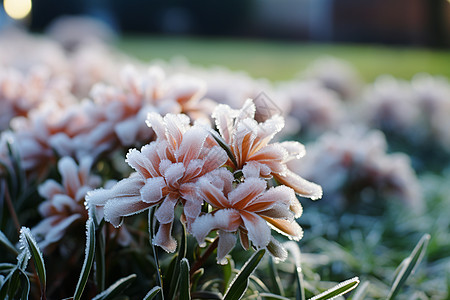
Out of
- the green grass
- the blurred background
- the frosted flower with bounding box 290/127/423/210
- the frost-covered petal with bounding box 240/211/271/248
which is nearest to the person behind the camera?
the frost-covered petal with bounding box 240/211/271/248

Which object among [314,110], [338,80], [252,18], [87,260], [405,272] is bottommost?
[252,18]

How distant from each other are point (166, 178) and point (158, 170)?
2 centimetres

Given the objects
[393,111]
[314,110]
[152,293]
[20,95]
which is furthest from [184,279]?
[393,111]

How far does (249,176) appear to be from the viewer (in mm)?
550

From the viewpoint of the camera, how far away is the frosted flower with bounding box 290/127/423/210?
4.39 feet

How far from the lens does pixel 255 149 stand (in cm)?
58

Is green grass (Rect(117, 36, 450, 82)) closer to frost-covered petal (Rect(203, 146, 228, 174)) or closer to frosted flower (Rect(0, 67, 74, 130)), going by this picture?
frosted flower (Rect(0, 67, 74, 130))

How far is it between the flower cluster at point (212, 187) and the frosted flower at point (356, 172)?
2.37ft

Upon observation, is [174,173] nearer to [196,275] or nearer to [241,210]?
[241,210]

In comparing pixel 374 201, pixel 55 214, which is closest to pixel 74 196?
pixel 55 214

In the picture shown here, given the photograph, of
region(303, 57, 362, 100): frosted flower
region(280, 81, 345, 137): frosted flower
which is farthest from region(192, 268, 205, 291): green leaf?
region(303, 57, 362, 100): frosted flower

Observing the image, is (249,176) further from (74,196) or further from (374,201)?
(374,201)

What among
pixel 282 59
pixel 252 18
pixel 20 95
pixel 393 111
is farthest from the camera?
pixel 252 18

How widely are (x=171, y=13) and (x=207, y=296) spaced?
11707 millimetres
